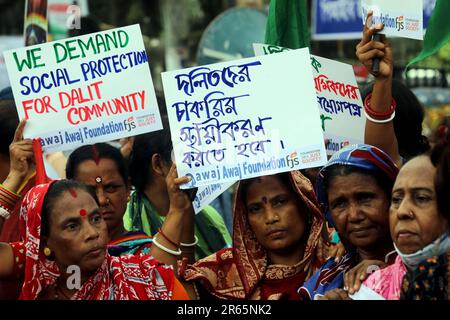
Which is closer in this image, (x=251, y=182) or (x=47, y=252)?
(x=47, y=252)

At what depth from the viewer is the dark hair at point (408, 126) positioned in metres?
5.57

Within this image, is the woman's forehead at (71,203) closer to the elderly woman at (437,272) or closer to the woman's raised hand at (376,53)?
the woman's raised hand at (376,53)

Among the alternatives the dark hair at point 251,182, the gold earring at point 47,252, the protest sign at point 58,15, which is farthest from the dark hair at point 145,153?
the protest sign at point 58,15

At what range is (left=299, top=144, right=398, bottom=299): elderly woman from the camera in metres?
4.51

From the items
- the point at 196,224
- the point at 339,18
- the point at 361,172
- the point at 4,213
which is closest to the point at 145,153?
the point at 196,224

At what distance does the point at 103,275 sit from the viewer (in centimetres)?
455

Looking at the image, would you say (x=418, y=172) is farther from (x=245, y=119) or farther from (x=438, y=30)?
(x=438, y=30)

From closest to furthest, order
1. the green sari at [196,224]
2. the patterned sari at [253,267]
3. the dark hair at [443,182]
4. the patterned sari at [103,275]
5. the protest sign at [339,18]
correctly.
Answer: the dark hair at [443,182], the patterned sari at [103,275], the patterned sari at [253,267], the green sari at [196,224], the protest sign at [339,18]

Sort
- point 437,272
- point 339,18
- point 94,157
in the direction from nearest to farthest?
1. point 437,272
2. point 94,157
3. point 339,18

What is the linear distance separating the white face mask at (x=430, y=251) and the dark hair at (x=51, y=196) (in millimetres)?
1469

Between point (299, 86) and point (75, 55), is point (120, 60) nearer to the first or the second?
point (75, 55)

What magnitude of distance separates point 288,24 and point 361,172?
1849 millimetres

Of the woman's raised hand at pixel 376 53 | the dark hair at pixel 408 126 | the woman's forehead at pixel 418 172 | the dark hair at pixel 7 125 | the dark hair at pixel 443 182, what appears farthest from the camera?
the dark hair at pixel 7 125
